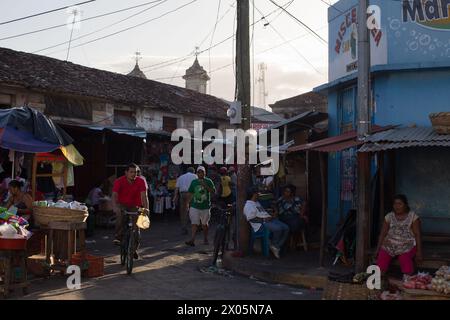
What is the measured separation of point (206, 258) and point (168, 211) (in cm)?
806

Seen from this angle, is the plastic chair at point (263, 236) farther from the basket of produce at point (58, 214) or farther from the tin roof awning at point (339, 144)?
the basket of produce at point (58, 214)

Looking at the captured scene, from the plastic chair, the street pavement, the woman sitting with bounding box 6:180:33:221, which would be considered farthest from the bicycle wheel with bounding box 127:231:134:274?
the plastic chair

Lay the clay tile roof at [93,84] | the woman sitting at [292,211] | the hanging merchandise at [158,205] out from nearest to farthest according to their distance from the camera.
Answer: the woman sitting at [292,211]
the clay tile roof at [93,84]
the hanging merchandise at [158,205]

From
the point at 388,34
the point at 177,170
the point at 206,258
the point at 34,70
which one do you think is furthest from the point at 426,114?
the point at 34,70

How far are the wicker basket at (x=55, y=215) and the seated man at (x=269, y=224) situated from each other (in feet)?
10.8

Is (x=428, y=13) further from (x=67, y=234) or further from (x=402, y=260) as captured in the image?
(x=67, y=234)

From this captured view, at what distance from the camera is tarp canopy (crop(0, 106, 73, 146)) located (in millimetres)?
8883

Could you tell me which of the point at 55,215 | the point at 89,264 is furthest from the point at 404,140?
the point at 55,215

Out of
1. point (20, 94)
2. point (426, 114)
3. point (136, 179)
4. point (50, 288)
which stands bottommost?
point (50, 288)

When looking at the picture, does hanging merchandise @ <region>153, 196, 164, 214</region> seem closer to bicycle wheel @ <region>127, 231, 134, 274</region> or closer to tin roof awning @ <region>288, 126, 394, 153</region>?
bicycle wheel @ <region>127, 231, 134, 274</region>

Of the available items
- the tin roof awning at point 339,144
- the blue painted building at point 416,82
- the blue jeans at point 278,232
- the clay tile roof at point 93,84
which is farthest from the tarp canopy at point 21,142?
the clay tile roof at point 93,84

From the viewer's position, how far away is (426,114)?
934cm

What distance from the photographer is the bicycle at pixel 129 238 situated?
841 cm
